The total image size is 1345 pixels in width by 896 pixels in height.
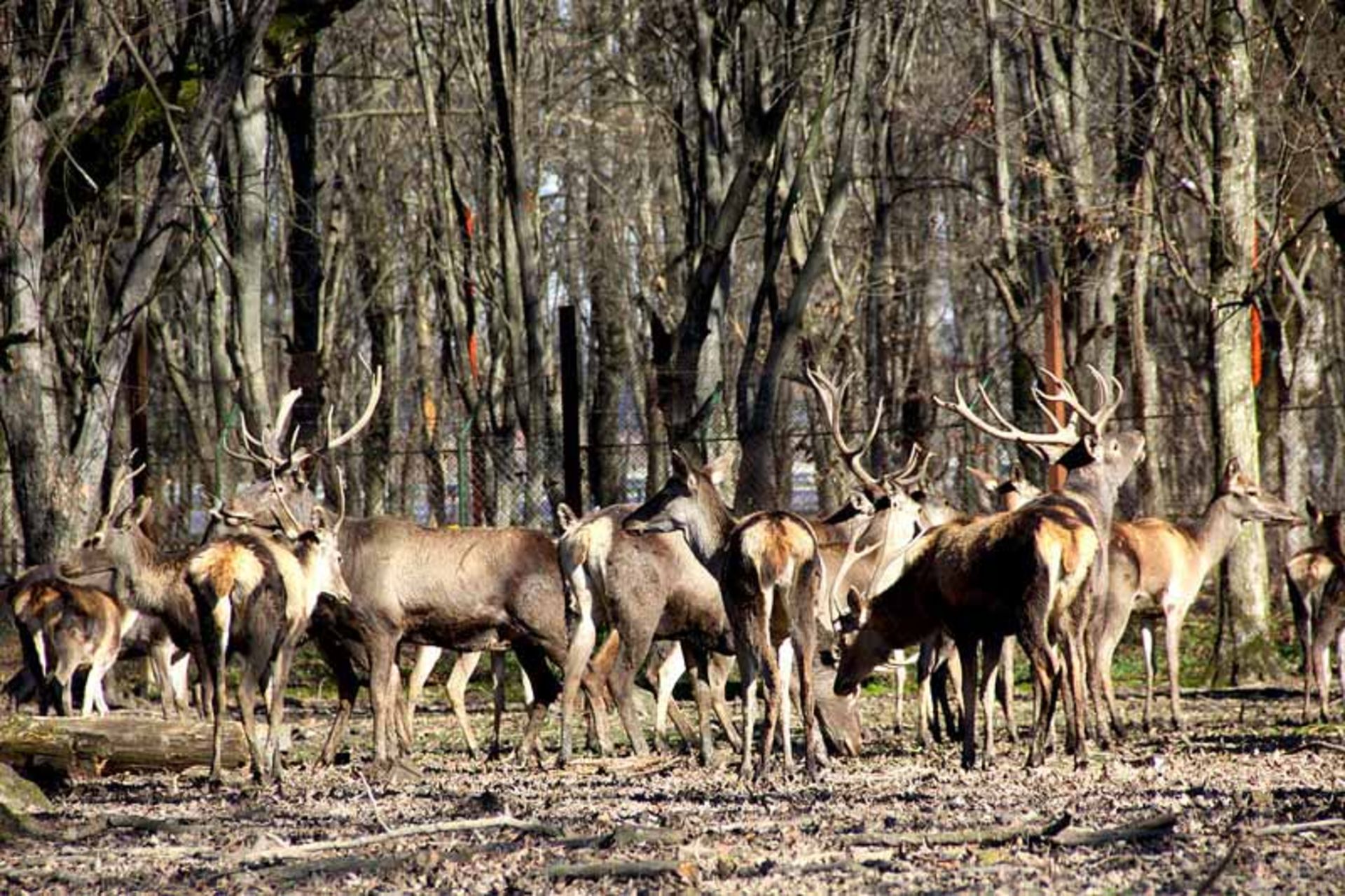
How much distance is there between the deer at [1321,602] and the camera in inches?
581

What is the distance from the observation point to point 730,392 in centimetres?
3238

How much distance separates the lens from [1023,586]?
1203cm

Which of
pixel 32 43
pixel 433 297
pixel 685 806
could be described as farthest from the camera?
pixel 433 297

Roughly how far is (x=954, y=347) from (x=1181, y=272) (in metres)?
29.7

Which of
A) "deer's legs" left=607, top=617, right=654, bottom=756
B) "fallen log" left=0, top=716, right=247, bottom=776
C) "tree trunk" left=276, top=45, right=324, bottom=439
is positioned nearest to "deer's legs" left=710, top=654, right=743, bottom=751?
"deer's legs" left=607, top=617, right=654, bottom=756

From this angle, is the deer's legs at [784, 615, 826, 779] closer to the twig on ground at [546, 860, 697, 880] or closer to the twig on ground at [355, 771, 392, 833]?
the twig on ground at [355, 771, 392, 833]

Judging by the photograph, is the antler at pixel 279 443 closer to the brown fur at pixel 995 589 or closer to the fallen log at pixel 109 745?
the fallen log at pixel 109 745

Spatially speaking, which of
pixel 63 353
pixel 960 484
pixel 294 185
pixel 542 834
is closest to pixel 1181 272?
pixel 960 484

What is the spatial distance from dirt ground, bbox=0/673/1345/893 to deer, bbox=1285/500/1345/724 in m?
1.00

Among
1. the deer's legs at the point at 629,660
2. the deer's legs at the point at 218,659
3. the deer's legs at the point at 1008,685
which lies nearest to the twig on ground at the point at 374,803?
the deer's legs at the point at 218,659

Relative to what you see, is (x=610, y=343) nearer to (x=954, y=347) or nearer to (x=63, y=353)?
(x=63, y=353)

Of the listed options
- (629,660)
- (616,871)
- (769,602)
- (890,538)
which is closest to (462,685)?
(629,660)

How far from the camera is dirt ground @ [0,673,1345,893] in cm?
791

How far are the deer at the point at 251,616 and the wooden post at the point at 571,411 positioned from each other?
19.9 ft
